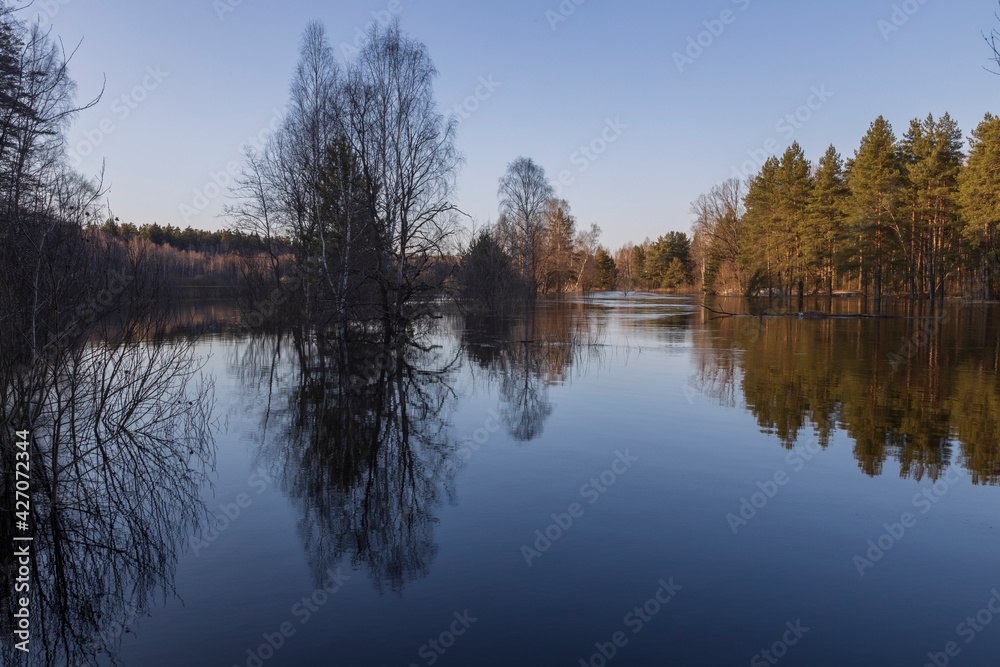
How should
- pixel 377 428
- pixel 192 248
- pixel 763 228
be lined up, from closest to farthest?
pixel 377 428 → pixel 763 228 → pixel 192 248

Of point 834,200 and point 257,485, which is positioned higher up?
point 834,200

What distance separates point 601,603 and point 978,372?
45.5 ft

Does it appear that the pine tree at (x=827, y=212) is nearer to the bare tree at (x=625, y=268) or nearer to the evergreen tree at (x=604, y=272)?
the bare tree at (x=625, y=268)

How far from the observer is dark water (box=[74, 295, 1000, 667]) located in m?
4.01

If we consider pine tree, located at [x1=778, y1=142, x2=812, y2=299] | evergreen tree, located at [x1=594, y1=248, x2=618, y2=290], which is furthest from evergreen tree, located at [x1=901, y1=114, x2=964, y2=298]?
evergreen tree, located at [x1=594, y1=248, x2=618, y2=290]

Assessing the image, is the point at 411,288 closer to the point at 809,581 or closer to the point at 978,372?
the point at 978,372

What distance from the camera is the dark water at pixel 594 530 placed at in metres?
4.01

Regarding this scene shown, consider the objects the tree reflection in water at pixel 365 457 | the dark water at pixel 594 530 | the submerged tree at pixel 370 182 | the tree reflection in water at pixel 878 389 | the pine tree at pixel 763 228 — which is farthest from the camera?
the pine tree at pixel 763 228

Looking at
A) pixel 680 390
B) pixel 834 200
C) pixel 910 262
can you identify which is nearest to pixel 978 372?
pixel 680 390

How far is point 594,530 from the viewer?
5.70 meters

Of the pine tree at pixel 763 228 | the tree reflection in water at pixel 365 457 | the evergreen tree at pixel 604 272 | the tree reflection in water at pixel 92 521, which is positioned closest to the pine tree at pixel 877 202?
the pine tree at pixel 763 228

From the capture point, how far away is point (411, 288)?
23000 mm

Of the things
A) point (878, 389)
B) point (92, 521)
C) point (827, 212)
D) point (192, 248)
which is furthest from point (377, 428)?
point (192, 248)

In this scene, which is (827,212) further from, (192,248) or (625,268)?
(192,248)
